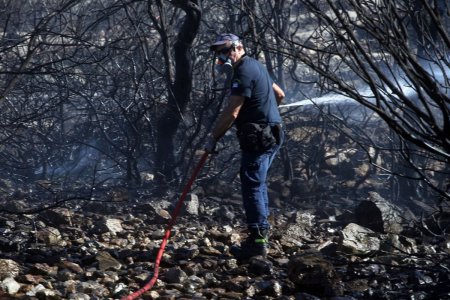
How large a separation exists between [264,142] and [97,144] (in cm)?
569

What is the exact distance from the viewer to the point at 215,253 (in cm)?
615

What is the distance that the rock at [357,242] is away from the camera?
616 centimetres

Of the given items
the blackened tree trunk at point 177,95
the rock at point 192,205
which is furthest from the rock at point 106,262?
the blackened tree trunk at point 177,95

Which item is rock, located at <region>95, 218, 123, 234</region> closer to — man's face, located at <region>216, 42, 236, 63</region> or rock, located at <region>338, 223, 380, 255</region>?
man's face, located at <region>216, 42, 236, 63</region>

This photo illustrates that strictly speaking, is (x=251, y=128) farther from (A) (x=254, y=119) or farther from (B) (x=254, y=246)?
(B) (x=254, y=246)

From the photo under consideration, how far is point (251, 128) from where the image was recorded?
6.00 metres

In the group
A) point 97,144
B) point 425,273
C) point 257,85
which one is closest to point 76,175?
point 97,144

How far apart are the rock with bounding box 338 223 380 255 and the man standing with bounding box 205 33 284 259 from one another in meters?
0.67

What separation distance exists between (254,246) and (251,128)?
3.12 ft

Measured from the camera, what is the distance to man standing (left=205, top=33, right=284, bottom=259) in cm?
596

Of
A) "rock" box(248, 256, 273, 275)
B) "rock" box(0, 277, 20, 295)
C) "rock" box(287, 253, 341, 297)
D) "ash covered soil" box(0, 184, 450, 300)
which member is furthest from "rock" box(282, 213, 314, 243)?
"rock" box(0, 277, 20, 295)

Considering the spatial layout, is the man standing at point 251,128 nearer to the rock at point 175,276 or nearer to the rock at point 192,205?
the rock at point 175,276

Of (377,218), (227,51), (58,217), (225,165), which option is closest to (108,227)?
(58,217)

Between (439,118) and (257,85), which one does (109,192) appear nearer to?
(257,85)
